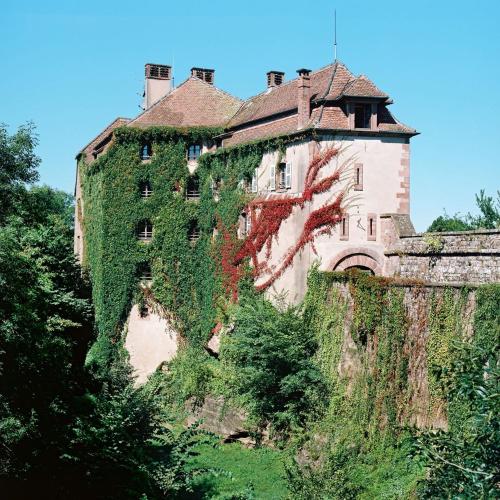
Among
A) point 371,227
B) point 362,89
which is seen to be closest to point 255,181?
point 371,227

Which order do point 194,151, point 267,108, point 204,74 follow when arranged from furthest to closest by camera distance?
point 204,74 < point 194,151 < point 267,108

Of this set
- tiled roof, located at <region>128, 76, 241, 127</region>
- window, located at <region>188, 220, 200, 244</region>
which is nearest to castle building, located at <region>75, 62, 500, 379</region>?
window, located at <region>188, 220, 200, 244</region>

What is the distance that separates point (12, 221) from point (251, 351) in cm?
1066

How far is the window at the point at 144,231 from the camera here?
3722cm

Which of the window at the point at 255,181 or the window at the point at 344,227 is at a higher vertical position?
the window at the point at 255,181

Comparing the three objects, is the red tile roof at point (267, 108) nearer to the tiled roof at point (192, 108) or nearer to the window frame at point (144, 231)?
the tiled roof at point (192, 108)

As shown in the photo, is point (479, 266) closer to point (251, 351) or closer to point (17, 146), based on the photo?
point (251, 351)

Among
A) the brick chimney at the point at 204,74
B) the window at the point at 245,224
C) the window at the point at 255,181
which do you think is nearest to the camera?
the window at the point at 255,181

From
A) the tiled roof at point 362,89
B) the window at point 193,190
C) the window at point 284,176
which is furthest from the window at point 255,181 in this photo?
the tiled roof at point 362,89

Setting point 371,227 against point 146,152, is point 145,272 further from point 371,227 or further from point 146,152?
point 371,227

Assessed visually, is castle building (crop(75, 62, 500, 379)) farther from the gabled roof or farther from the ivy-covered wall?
the ivy-covered wall

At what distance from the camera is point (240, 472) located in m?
25.5

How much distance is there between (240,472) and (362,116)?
1500cm

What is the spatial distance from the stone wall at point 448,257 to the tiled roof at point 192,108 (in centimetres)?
1578
